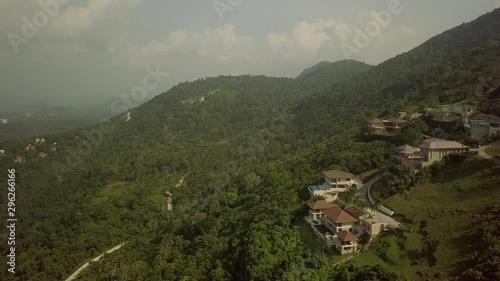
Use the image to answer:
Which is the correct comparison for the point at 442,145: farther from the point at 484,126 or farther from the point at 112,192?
the point at 112,192

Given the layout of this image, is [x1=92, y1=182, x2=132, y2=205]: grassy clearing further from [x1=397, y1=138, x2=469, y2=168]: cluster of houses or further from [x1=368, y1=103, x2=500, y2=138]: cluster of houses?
[x1=397, y1=138, x2=469, y2=168]: cluster of houses

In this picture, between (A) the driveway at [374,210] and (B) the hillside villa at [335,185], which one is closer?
(A) the driveway at [374,210]

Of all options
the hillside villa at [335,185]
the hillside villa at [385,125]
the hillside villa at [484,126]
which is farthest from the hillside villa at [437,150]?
the hillside villa at [385,125]

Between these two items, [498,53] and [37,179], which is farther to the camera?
[37,179]

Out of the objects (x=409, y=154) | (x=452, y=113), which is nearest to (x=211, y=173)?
(x=409, y=154)

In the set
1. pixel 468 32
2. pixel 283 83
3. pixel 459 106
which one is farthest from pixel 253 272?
pixel 283 83

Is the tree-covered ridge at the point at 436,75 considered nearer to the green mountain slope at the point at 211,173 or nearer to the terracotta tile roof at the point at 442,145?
the green mountain slope at the point at 211,173

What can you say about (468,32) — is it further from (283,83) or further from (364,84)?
(283,83)

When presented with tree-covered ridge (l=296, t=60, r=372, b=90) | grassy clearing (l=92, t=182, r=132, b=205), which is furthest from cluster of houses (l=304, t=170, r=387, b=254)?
tree-covered ridge (l=296, t=60, r=372, b=90)
